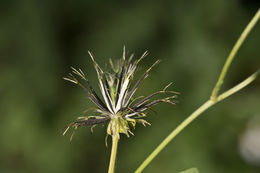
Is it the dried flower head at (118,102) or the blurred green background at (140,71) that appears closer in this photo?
the dried flower head at (118,102)

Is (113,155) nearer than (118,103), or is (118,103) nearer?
(113,155)

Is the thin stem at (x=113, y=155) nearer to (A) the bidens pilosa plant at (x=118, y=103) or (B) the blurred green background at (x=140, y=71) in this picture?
(A) the bidens pilosa plant at (x=118, y=103)

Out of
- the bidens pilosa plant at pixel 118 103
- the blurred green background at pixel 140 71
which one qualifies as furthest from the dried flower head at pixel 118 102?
the blurred green background at pixel 140 71

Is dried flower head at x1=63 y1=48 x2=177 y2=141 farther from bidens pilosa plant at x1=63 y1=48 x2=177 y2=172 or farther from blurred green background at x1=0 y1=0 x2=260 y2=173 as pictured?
blurred green background at x1=0 y1=0 x2=260 y2=173

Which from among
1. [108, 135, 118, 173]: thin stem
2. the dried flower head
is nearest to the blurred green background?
the dried flower head

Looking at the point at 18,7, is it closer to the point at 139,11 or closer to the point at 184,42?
the point at 139,11

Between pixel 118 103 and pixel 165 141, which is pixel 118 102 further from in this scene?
pixel 165 141

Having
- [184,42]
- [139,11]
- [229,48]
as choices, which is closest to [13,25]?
[139,11]

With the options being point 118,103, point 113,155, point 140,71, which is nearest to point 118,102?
point 118,103
